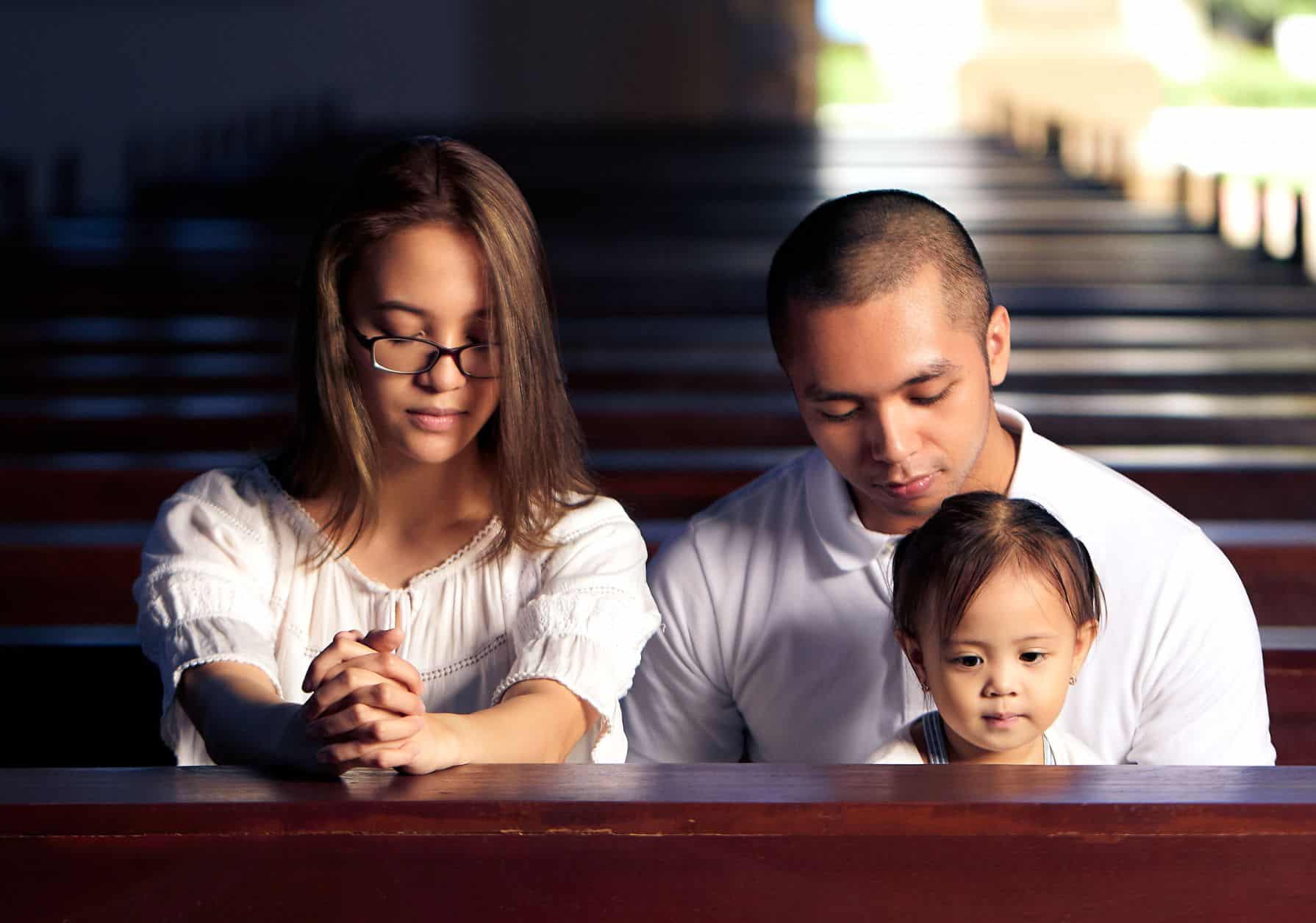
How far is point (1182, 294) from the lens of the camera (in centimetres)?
458

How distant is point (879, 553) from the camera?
1.71 metres

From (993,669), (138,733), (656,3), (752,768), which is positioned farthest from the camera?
(656,3)

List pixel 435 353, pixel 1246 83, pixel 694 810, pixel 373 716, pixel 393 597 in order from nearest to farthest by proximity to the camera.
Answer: pixel 694 810, pixel 373 716, pixel 435 353, pixel 393 597, pixel 1246 83

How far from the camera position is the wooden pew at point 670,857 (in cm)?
96

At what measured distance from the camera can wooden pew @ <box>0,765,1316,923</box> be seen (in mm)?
958

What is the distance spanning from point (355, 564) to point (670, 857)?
0.71 metres

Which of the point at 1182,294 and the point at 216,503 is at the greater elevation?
the point at 216,503

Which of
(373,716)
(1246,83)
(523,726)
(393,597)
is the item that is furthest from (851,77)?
(373,716)

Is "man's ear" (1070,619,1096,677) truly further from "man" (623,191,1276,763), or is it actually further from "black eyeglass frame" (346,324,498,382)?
"black eyeglass frame" (346,324,498,382)

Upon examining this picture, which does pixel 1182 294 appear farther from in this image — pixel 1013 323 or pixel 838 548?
pixel 838 548

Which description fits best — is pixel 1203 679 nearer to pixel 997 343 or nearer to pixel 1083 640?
Answer: pixel 1083 640

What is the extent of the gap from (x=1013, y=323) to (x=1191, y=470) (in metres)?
1.66

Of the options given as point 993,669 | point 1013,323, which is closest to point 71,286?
point 1013,323

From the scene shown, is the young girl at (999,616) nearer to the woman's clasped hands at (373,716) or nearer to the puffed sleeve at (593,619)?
the puffed sleeve at (593,619)
